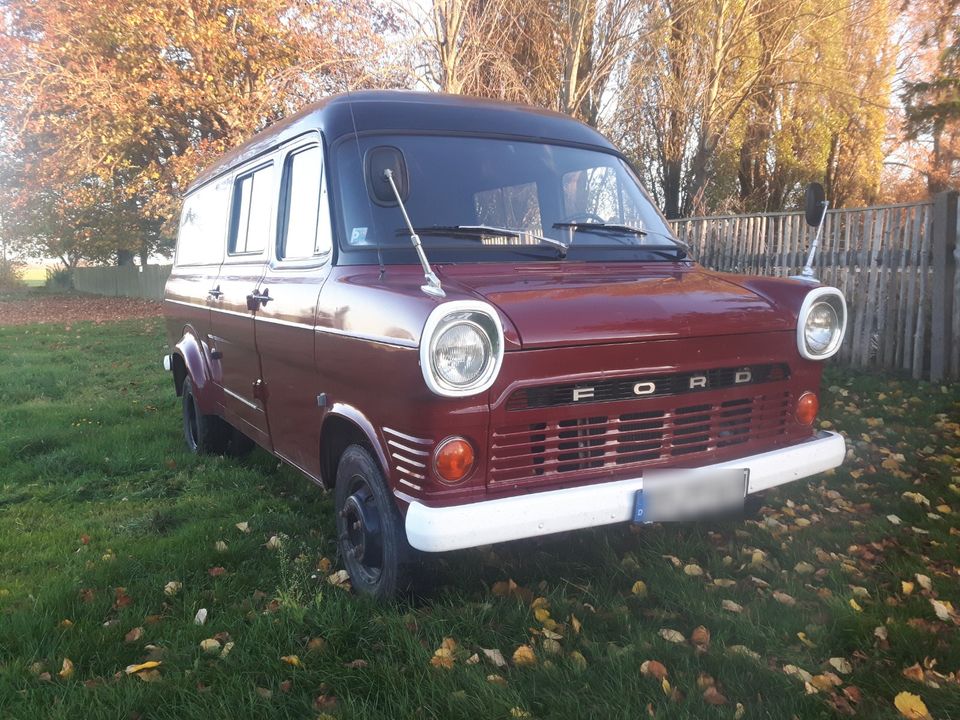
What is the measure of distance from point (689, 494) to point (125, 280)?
34.6 m

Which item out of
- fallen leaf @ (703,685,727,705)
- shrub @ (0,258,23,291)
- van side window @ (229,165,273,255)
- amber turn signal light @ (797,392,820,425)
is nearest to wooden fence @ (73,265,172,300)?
shrub @ (0,258,23,291)

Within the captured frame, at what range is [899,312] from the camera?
7.71 meters

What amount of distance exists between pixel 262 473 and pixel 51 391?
205 inches

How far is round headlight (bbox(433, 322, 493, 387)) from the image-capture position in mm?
2674

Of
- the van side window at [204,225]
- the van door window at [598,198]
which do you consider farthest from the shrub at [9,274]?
the van door window at [598,198]

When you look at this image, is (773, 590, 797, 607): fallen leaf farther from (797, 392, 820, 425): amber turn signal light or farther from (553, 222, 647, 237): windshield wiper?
(553, 222, 647, 237): windshield wiper

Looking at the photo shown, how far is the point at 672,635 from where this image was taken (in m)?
3.03

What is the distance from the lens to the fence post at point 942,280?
7.21m

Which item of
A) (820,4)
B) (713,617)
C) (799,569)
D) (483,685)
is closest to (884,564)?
(799,569)

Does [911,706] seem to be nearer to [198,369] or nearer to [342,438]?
[342,438]

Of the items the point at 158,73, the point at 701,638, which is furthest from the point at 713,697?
the point at 158,73

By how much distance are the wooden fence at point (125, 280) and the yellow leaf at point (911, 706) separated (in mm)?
24957

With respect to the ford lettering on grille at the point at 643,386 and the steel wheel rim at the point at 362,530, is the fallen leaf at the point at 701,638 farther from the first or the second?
the steel wheel rim at the point at 362,530

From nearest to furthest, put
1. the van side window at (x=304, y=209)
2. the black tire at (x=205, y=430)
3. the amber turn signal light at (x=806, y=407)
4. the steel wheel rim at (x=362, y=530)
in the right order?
the steel wheel rim at (x=362, y=530) < the amber turn signal light at (x=806, y=407) < the van side window at (x=304, y=209) < the black tire at (x=205, y=430)
